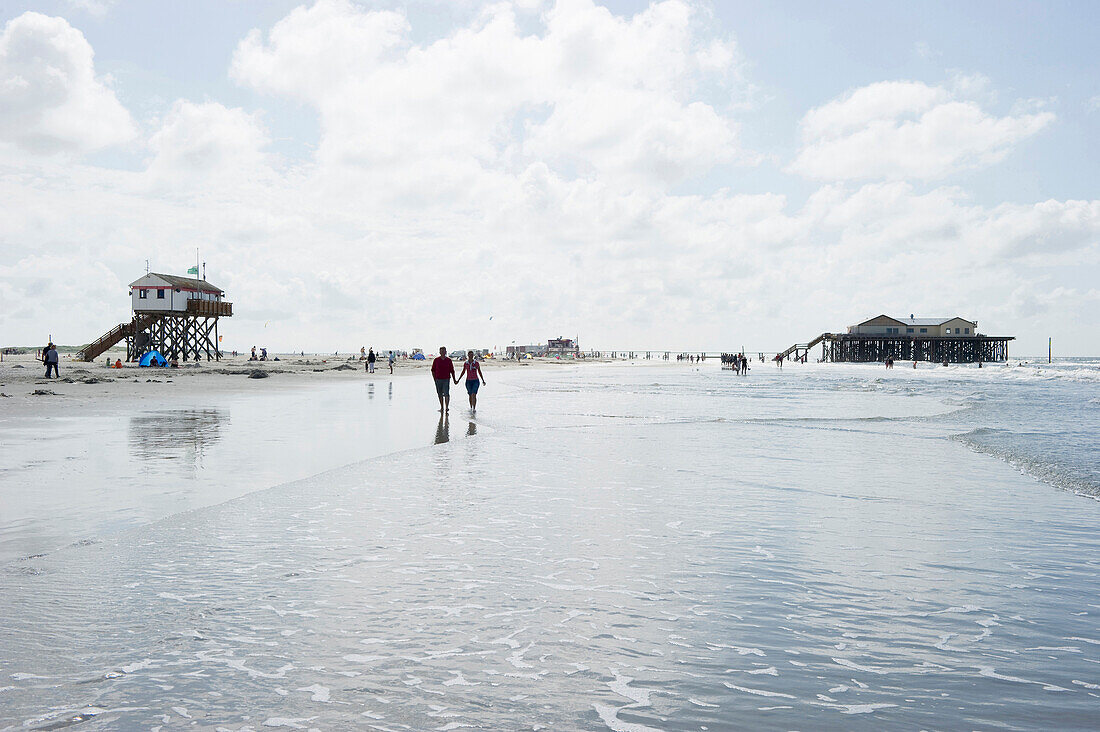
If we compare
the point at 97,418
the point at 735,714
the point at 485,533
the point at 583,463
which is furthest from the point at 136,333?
the point at 735,714

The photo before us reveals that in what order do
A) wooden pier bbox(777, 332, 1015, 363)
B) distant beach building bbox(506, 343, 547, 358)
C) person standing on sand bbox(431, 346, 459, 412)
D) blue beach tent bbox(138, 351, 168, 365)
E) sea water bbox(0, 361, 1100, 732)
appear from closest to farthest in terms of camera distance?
sea water bbox(0, 361, 1100, 732) → person standing on sand bbox(431, 346, 459, 412) → blue beach tent bbox(138, 351, 168, 365) → wooden pier bbox(777, 332, 1015, 363) → distant beach building bbox(506, 343, 547, 358)

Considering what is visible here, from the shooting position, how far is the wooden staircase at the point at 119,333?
5816 cm

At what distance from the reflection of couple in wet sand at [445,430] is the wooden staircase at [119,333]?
157 feet

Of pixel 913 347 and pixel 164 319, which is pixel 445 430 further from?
pixel 913 347

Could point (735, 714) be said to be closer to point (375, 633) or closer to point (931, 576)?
point (375, 633)

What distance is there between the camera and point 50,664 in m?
4.27

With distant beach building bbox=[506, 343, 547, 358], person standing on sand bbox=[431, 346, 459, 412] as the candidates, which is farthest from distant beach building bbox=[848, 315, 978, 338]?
person standing on sand bbox=[431, 346, 459, 412]

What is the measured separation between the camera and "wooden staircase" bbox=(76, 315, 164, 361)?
2290 inches

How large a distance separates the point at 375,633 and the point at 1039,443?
17254 mm

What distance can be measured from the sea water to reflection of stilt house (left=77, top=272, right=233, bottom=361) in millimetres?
55010

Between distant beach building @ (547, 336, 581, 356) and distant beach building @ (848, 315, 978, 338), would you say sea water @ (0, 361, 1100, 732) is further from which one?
distant beach building @ (547, 336, 581, 356)

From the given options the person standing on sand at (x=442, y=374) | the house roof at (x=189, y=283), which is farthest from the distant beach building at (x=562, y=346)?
the person standing on sand at (x=442, y=374)

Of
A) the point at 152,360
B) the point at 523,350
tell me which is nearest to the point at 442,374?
the point at 152,360

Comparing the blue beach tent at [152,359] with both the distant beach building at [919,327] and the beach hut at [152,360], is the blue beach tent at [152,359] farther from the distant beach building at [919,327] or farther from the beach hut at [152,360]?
the distant beach building at [919,327]
